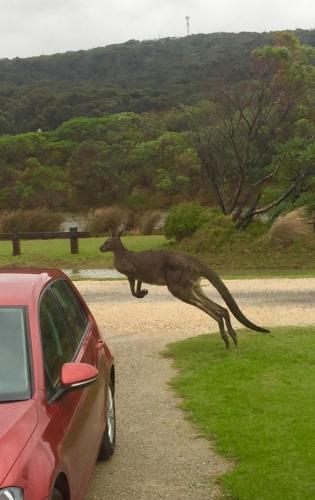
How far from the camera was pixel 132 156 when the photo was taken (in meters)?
42.0

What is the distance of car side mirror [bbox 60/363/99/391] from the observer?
3831 millimetres

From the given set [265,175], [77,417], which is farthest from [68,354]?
[265,175]

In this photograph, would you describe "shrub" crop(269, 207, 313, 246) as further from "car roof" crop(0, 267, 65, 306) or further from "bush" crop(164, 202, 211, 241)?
"car roof" crop(0, 267, 65, 306)

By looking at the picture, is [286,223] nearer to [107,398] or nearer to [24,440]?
[107,398]

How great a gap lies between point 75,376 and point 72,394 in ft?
0.89

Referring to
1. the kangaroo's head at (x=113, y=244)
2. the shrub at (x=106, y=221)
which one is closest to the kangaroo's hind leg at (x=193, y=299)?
the kangaroo's head at (x=113, y=244)

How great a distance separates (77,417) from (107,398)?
1.46 metres

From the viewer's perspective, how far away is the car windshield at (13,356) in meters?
3.72

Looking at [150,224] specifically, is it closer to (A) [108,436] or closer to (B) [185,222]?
(B) [185,222]

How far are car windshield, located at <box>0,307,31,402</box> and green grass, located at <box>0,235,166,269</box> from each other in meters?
16.7

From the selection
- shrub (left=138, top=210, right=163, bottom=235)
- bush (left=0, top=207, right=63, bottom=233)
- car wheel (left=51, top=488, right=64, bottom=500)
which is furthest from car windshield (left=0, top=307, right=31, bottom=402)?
bush (left=0, top=207, right=63, bottom=233)

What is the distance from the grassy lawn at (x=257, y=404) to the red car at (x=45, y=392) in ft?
3.97

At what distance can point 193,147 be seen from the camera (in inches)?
1334

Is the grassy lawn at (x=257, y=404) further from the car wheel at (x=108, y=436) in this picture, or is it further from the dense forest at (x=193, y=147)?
the dense forest at (x=193, y=147)
